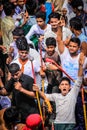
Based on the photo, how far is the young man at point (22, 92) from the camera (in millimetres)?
5895

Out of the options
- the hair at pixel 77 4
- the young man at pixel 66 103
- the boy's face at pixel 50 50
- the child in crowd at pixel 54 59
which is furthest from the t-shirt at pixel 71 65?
the hair at pixel 77 4

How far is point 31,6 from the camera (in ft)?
26.5

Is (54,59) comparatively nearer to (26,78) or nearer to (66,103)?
(26,78)

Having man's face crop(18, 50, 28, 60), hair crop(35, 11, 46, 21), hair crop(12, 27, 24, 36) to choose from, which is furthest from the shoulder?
hair crop(35, 11, 46, 21)

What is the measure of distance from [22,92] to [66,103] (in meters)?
0.53

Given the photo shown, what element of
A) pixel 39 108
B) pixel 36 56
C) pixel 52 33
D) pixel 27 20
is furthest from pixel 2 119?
pixel 27 20

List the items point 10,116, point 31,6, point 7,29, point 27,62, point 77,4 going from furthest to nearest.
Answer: point 31,6
point 77,4
point 7,29
point 27,62
point 10,116

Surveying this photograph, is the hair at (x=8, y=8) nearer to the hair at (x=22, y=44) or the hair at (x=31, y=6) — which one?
the hair at (x=31, y=6)

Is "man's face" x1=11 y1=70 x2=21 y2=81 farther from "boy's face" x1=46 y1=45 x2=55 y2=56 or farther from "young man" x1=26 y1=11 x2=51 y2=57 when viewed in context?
"young man" x1=26 y1=11 x2=51 y2=57

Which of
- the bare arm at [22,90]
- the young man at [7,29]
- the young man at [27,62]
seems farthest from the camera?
the young man at [7,29]

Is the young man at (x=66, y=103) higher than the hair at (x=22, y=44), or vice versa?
the hair at (x=22, y=44)

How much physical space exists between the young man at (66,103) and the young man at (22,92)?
0.32 m

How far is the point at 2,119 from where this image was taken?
524 cm

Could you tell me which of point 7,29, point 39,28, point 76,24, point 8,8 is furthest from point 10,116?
point 8,8
